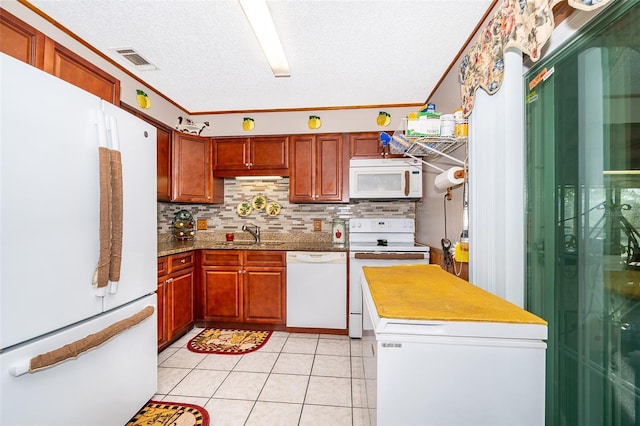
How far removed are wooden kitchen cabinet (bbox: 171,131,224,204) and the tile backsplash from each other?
0.83 feet

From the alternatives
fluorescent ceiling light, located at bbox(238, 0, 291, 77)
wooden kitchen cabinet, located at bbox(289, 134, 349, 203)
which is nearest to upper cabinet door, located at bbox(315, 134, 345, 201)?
wooden kitchen cabinet, located at bbox(289, 134, 349, 203)

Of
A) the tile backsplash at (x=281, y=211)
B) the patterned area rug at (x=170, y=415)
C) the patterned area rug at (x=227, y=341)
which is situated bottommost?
the patterned area rug at (x=227, y=341)

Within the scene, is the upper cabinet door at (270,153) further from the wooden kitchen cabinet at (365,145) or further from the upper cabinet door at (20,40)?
the upper cabinet door at (20,40)

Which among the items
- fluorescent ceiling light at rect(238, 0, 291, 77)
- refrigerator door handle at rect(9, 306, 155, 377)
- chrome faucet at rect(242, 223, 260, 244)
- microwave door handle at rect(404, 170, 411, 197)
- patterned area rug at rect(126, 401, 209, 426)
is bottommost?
patterned area rug at rect(126, 401, 209, 426)

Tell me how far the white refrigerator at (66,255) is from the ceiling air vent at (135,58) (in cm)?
107

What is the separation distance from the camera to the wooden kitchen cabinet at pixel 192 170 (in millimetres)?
3027

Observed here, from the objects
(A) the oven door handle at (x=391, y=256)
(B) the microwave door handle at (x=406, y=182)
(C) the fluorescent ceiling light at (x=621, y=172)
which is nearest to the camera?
(C) the fluorescent ceiling light at (x=621, y=172)

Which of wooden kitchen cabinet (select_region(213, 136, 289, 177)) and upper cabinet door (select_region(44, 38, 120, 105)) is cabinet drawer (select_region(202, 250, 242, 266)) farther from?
upper cabinet door (select_region(44, 38, 120, 105))

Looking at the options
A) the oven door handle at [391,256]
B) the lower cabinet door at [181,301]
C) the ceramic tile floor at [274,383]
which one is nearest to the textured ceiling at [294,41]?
the oven door handle at [391,256]

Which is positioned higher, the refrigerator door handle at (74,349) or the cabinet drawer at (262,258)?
the cabinet drawer at (262,258)

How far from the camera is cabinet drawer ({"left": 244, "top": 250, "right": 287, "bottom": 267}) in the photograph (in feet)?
9.58

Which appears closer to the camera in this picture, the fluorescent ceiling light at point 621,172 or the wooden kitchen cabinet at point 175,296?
the fluorescent ceiling light at point 621,172

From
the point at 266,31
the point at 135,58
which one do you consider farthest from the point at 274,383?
the point at 135,58

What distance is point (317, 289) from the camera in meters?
2.84
